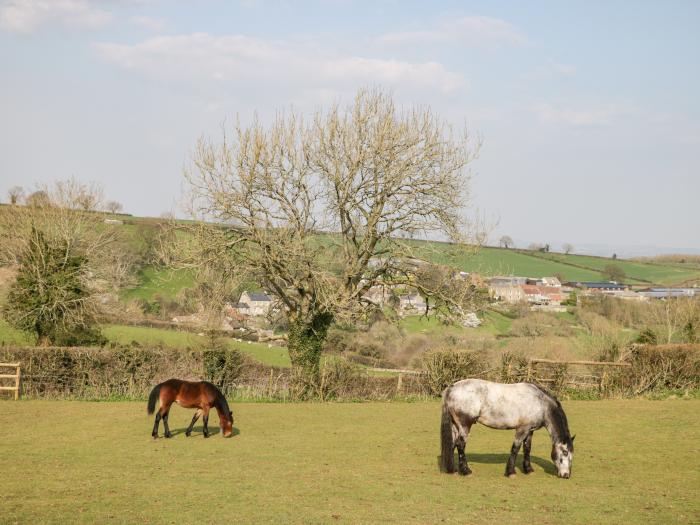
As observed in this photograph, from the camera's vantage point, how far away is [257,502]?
1124 centimetres

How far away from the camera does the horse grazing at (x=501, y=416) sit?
13.2 meters

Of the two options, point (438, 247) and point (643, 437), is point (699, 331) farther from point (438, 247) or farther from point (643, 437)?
point (643, 437)

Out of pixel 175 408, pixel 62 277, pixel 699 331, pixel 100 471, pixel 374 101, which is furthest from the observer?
pixel 699 331

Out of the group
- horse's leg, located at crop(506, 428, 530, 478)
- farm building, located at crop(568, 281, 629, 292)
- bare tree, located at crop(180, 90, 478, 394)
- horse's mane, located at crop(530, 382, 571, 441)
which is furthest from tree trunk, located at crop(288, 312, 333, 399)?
farm building, located at crop(568, 281, 629, 292)

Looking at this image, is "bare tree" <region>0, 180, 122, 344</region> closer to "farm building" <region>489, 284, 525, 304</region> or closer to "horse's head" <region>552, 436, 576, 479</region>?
"horse's head" <region>552, 436, 576, 479</region>

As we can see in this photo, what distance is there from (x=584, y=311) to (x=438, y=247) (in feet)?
141

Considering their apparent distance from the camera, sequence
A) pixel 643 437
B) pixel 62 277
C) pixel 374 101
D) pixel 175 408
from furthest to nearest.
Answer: pixel 62 277, pixel 374 101, pixel 175 408, pixel 643 437

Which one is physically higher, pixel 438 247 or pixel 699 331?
pixel 438 247

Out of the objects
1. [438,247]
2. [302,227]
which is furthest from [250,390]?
[438,247]

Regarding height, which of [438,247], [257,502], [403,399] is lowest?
[403,399]

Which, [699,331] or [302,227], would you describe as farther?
[699,331]

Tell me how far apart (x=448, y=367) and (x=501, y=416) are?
15729 millimetres

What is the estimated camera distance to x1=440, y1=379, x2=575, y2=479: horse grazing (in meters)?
13.2

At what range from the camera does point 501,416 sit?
13.2 m
